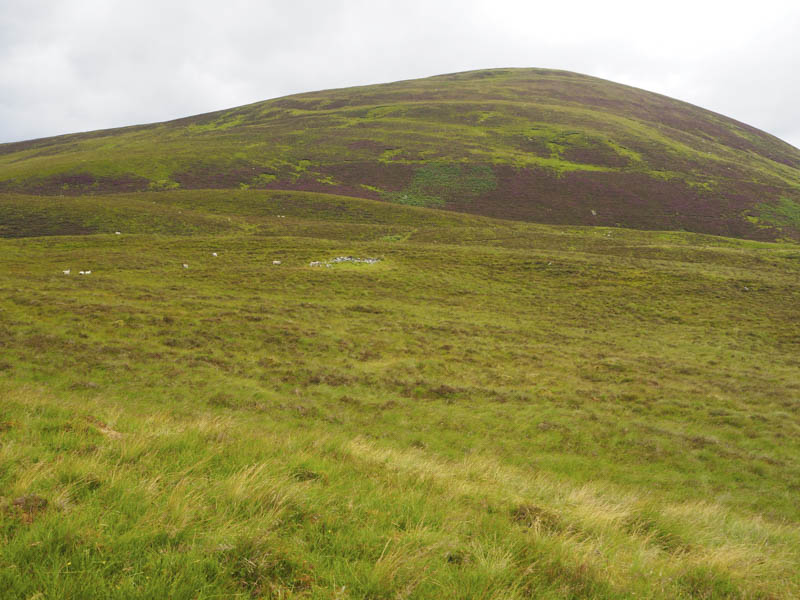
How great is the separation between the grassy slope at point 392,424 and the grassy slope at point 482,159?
41.9m

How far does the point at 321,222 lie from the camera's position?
6116 centimetres

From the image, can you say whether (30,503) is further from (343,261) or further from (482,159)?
(482,159)

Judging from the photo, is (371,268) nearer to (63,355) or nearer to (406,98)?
(63,355)

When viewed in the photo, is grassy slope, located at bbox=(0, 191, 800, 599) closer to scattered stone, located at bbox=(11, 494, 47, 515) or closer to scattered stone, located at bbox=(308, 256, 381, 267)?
scattered stone, located at bbox=(11, 494, 47, 515)

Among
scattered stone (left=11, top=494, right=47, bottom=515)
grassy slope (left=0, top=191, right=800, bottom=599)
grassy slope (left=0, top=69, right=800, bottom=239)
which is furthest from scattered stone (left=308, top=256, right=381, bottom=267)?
grassy slope (left=0, top=69, right=800, bottom=239)

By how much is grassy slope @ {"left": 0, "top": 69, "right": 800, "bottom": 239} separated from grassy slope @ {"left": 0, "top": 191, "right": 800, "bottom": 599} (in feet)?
138

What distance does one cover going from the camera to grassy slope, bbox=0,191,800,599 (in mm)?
3654

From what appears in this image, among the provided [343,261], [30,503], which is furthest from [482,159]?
[30,503]

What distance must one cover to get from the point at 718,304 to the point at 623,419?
26.0m

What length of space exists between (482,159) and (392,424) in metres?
93.6

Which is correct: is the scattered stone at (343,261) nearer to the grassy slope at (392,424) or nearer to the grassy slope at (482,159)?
the grassy slope at (392,424)

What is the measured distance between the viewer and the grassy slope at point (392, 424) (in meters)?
3.65

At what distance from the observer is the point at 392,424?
538 inches

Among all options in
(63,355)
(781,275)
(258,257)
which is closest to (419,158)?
(258,257)
